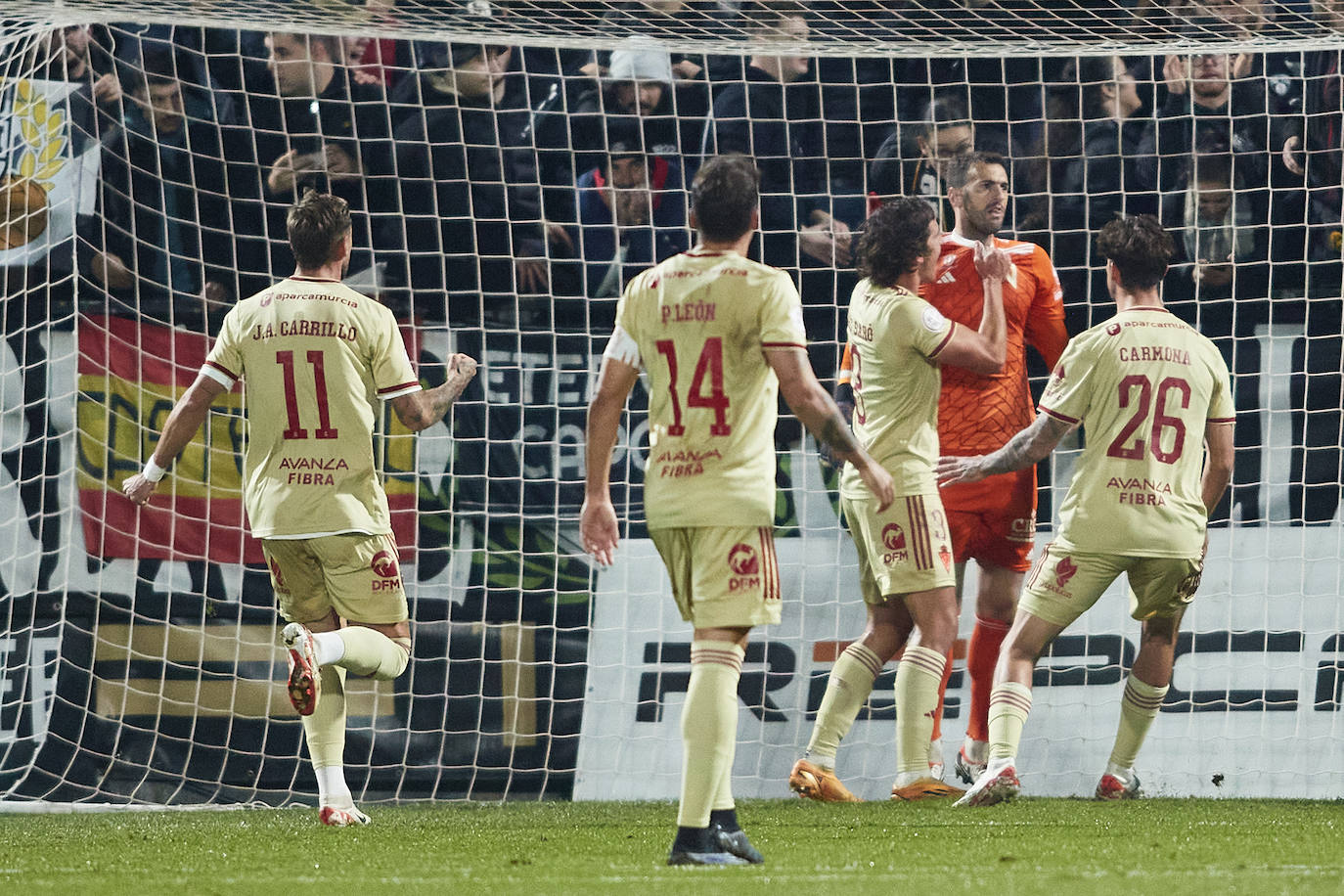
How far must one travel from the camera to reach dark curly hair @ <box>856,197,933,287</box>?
16.7 feet

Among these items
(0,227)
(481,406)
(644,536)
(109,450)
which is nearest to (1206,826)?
(644,536)

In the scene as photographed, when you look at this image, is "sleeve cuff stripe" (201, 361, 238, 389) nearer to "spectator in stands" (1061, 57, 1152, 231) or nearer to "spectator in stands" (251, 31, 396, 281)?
"spectator in stands" (251, 31, 396, 281)

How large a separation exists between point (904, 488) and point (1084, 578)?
0.58 m

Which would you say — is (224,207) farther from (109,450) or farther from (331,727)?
(331,727)

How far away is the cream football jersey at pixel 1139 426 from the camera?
492cm

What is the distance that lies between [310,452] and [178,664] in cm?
196

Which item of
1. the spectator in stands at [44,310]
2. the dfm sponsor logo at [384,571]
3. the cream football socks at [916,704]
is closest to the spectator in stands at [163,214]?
the spectator in stands at [44,310]

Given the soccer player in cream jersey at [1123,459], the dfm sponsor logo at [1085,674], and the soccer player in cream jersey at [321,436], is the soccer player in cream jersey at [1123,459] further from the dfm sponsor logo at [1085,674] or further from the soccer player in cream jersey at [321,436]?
the soccer player in cream jersey at [321,436]

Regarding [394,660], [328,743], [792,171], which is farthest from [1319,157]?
[328,743]

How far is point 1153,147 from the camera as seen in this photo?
23.3 feet

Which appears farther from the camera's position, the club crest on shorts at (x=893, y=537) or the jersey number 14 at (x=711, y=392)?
the club crest on shorts at (x=893, y=537)

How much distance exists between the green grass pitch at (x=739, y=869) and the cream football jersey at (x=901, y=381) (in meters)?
0.99

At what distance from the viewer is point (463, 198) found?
23.0ft

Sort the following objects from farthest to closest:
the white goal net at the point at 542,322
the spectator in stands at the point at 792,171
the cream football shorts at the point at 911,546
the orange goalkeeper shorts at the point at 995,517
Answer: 1. the spectator in stands at the point at 792,171
2. the white goal net at the point at 542,322
3. the orange goalkeeper shorts at the point at 995,517
4. the cream football shorts at the point at 911,546
